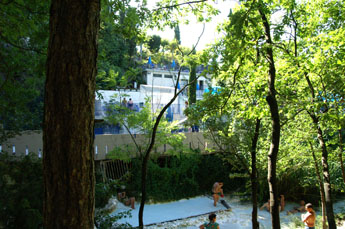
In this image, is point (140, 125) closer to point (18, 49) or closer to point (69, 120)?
point (18, 49)

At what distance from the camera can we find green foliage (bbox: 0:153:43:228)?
554cm

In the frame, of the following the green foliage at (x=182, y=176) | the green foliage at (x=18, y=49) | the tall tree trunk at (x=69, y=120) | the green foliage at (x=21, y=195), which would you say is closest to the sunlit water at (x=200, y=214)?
the green foliage at (x=182, y=176)

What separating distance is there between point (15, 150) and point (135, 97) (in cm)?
899

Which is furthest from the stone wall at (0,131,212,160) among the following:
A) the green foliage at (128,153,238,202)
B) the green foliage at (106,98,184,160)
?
the green foliage at (128,153,238,202)

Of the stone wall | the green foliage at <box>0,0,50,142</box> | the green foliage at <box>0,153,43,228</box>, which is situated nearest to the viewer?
the green foliage at <box>0,0,50,142</box>

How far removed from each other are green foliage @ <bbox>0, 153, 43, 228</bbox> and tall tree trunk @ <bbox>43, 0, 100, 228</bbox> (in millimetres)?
3879

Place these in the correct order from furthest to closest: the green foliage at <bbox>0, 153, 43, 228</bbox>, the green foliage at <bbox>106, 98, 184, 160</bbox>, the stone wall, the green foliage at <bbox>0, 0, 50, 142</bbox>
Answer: the green foliage at <bbox>106, 98, 184, 160</bbox> < the stone wall < the green foliage at <bbox>0, 153, 43, 228</bbox> < the green foliage at <bbox>0, 0, 50, 142</bbox>

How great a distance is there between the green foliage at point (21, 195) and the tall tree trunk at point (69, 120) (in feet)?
12.7

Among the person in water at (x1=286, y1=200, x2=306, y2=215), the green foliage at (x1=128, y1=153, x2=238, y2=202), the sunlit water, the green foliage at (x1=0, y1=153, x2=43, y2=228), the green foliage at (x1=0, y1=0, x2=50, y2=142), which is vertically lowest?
the sunlit water

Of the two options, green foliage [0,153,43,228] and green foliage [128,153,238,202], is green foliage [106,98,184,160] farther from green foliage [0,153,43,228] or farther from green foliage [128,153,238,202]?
green foliage [0,153,43,228]

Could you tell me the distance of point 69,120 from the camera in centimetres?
218

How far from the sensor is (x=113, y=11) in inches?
232

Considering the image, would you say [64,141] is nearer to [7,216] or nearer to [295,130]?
[7,216]

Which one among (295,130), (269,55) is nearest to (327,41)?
(269,55)
